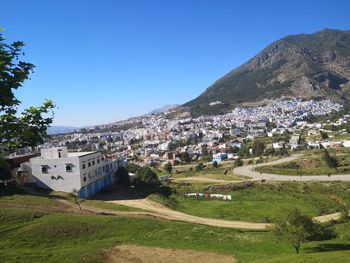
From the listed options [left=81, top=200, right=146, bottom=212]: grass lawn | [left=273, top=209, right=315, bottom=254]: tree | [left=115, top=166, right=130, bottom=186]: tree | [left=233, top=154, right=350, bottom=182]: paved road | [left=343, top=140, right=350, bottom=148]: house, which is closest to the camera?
[left=273, top=209, right=315, bottom=254]: tree

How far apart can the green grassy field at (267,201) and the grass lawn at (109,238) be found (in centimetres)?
987

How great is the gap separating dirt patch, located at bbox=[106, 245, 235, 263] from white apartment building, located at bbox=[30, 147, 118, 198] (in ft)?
72.8

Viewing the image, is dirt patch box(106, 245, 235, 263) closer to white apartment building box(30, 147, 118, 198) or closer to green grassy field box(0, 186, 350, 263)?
green grassy field box(0, 186, 350, 263)

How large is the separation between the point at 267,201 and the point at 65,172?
27.0 meters

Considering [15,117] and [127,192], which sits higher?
[15,117]

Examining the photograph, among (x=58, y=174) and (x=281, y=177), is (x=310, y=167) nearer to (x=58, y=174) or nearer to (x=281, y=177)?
(x=281, y=177)

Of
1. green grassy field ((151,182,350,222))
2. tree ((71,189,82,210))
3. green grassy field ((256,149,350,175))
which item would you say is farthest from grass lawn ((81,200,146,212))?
green grassy field ((256,149,350,175))

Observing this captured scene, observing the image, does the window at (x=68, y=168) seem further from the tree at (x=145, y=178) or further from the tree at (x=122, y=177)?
the tree at (x=145, y=178)

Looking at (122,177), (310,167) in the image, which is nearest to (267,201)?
Result: (122,177)

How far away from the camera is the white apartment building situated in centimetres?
5031

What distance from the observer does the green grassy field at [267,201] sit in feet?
157

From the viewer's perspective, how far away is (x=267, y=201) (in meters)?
55.3

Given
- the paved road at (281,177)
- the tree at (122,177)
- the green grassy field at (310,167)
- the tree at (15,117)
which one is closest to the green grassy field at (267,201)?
the tree at (122,177)

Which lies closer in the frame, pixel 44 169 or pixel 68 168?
pixel 68 168
